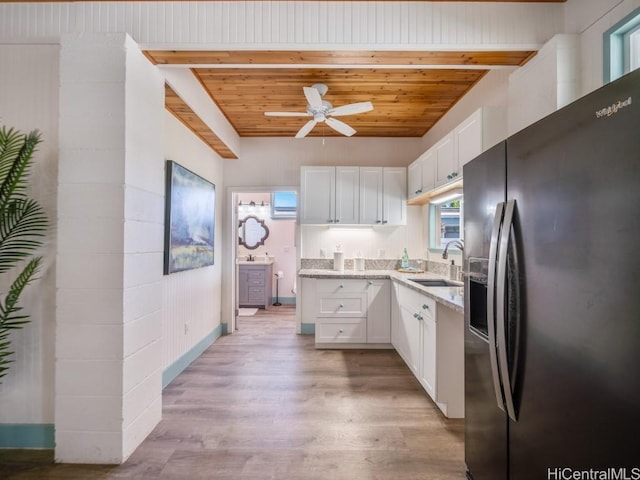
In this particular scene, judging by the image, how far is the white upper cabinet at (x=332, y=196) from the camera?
13.5 ft

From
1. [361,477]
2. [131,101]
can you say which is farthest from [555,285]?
[131,101]

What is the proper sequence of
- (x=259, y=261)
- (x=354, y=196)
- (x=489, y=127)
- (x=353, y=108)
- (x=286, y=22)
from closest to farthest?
(x=286, y=22), (x=489, y=127), (x=353, y=108), (x=354, y=196), (x=259, y=261)

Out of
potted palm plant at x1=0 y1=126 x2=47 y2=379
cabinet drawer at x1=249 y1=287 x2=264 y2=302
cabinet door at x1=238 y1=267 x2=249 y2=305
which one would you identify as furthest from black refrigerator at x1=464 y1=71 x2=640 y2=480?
cabinet door at x1=238 y1=267 x2=249 y2=305

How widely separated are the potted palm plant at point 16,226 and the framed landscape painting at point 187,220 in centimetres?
96

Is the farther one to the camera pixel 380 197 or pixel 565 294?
pixel 380 197

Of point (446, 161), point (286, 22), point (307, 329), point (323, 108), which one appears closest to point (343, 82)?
point (323, 108)

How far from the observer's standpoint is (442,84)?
297 cm

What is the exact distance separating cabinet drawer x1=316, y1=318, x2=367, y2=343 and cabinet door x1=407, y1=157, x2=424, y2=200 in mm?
1644

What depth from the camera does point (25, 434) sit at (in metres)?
1.92

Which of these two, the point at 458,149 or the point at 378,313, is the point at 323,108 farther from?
the point at 378,313

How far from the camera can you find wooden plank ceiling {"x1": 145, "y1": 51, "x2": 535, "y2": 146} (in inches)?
80.4

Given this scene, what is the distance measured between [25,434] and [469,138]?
362cm

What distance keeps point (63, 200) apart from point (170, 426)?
1631 mm

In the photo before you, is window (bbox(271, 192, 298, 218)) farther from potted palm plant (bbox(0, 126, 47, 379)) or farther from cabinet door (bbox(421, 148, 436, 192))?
potted palm plant (bbox(0, 126, 47, 379))
